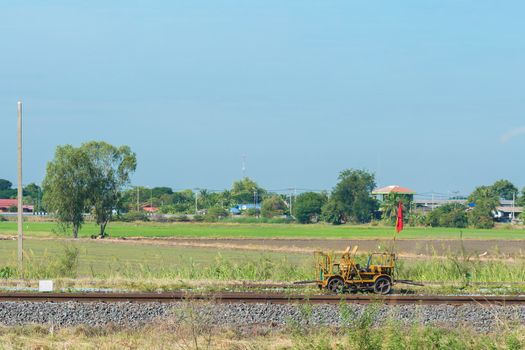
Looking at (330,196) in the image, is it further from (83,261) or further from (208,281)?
(208,281)

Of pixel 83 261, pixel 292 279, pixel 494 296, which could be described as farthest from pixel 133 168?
pixel 494 296

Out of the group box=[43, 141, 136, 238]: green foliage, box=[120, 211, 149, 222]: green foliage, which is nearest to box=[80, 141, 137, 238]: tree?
box=[43, 141, 136, 238]: green foliage

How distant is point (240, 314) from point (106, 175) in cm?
7807

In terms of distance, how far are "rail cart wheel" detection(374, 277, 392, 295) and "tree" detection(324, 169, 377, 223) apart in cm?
14343

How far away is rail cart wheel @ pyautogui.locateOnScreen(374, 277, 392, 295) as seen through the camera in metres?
24.5

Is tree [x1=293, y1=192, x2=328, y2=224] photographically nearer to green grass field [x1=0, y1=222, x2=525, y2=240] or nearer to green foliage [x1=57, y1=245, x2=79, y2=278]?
green grass field [x1=0, y1=222, x2=525, y2=240]

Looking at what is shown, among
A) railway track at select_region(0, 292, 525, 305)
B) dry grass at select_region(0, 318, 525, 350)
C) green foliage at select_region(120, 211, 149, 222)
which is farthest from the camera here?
green foliage at select_region(120, 211, 149, 222)

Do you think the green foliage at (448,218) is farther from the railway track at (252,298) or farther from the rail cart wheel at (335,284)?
the railway track at (252,298)

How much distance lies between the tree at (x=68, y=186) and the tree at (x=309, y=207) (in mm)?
83953

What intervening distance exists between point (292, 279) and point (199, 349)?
13899mm

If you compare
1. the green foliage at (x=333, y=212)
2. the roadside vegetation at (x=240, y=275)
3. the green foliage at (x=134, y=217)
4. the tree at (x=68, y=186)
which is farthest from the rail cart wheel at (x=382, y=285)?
the green foliage at (x=333, y=212)

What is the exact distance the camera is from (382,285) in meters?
24.6

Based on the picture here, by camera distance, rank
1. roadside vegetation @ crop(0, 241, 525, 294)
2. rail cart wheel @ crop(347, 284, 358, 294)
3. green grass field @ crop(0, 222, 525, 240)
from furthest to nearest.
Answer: green grass field @ crop(0, 222, 525, 240), roadside vegetation @ crop(0, 241, 525, 294), rail cart wheel @ crop(347, 284, 358, 294)

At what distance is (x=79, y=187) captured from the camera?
93.9 m
